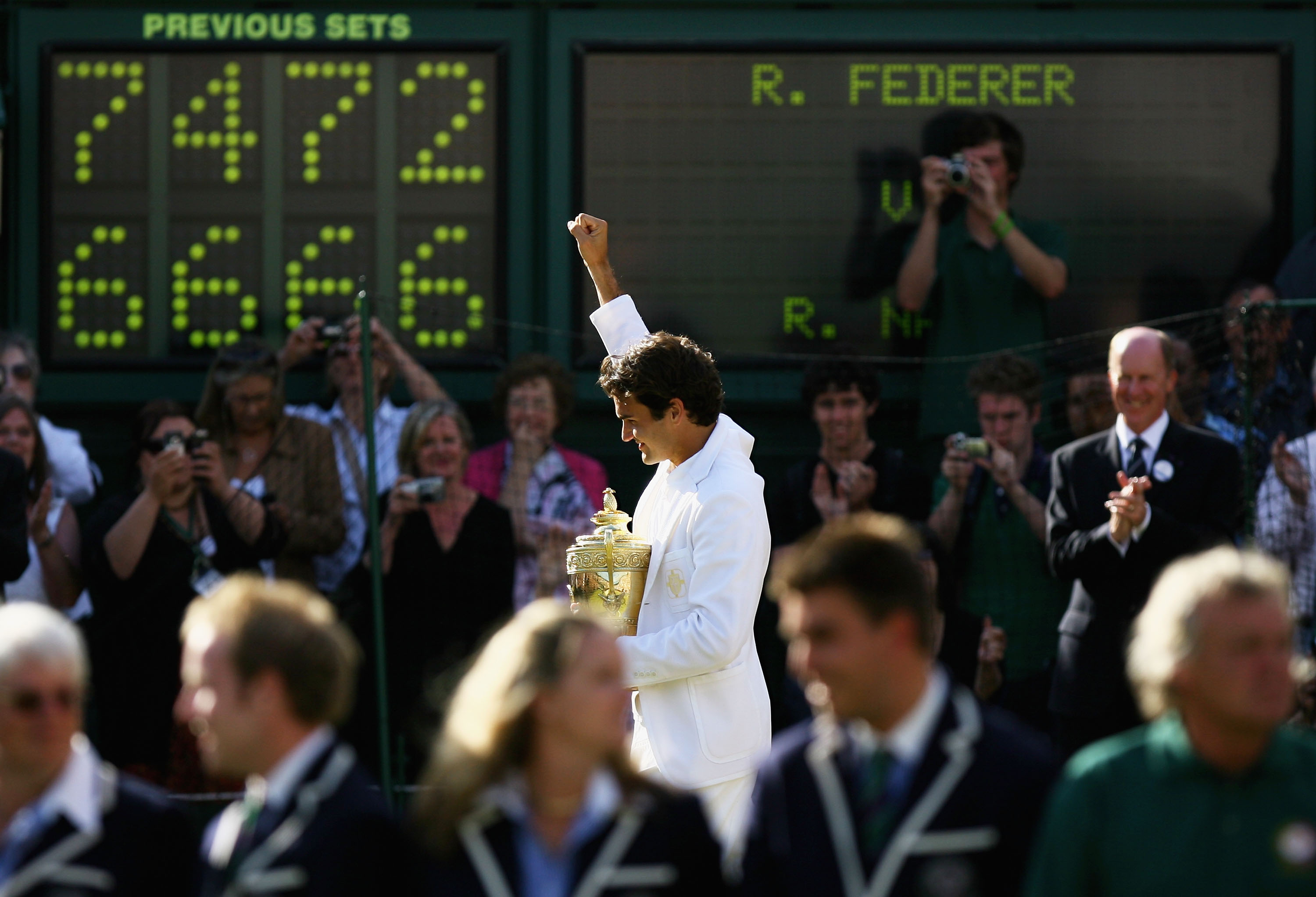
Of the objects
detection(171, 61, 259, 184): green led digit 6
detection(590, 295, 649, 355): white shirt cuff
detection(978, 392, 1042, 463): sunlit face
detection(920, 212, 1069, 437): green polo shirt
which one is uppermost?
detection(171, 61, 259, 184): green led digit 6

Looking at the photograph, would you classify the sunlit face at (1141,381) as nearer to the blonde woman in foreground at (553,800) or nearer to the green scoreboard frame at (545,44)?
the green scoreboard frame at (545,44)

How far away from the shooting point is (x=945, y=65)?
8586mm

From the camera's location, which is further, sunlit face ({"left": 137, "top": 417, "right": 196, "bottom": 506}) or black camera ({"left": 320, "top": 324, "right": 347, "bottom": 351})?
black camera ({"left": 320, "top": 324, "right": 347, "bottom": 351})

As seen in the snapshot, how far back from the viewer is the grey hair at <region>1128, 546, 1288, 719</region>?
10.5ft

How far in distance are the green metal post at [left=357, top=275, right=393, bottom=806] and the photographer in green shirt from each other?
439 centimetres

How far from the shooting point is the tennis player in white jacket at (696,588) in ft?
16.9

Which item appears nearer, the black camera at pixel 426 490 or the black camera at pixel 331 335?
the black camera at pixel 426 490

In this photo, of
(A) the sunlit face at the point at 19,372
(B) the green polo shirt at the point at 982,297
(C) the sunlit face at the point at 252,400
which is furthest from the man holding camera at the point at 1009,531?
(A) the sunlit face at the point at 19,372

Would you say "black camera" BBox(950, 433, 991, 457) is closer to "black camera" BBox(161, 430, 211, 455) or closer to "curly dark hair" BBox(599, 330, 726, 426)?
"curly dark hair" BBox(599, 330, 726, 426)

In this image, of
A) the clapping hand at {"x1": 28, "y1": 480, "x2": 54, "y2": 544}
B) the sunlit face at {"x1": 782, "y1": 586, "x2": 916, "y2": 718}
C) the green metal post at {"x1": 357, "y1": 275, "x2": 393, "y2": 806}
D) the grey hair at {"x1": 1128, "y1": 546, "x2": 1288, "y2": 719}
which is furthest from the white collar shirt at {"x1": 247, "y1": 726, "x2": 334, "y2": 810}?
the clapping hand at {"x1": 28, "y1": 480, "x2": 54, "y2": 544}

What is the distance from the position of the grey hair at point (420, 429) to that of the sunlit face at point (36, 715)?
13.4ft

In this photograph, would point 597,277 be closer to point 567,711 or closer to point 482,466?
point 482,466

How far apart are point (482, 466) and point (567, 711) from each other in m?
4.74

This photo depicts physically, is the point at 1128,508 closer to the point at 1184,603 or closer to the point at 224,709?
the point at 1184,603
